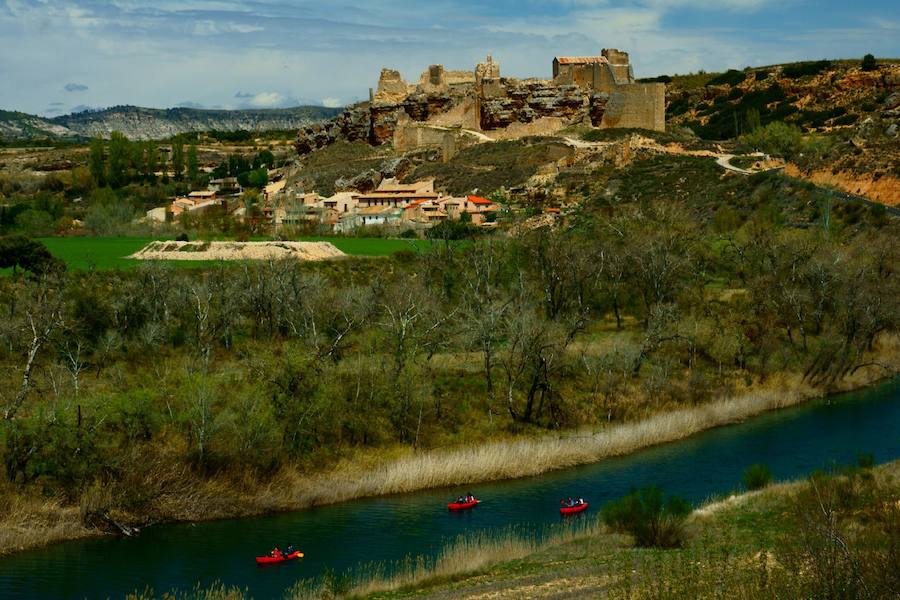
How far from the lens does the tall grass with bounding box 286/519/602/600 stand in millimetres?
21875

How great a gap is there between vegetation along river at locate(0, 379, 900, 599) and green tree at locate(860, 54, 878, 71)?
8845 centimetres

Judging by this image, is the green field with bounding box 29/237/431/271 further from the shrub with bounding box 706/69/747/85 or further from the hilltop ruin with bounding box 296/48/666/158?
the shrub with bounding box 706/69/747/85

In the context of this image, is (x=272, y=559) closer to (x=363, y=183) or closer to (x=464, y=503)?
(x=464, y=503)

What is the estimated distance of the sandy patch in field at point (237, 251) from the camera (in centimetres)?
5947

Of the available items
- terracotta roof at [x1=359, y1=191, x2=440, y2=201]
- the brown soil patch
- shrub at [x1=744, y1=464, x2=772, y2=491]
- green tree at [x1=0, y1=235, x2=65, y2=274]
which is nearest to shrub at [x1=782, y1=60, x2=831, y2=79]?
the brown soil patch

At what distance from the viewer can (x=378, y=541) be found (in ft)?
90.1

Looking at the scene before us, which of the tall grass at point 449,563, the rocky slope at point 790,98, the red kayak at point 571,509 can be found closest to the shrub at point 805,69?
the rocky slope at point 790,98

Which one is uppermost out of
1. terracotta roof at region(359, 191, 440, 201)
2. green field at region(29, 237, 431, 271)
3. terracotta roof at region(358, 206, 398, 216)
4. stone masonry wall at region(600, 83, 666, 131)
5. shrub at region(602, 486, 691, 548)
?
stone masonry wall at region(600, 83, 666, 131)

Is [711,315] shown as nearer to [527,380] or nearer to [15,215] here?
[527,380]

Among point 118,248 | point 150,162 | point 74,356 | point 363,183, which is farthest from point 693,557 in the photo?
point 150,162

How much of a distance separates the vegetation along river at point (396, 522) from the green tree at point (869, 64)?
290ft

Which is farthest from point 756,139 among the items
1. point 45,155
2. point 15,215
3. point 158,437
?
point 45,155

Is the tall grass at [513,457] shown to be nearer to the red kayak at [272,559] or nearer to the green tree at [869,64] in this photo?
the red kayak at [272,559]

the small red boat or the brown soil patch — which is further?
the brown soil patch
